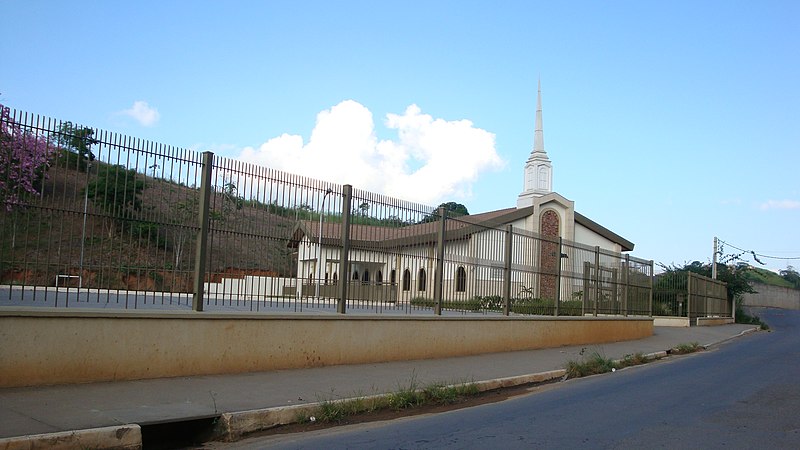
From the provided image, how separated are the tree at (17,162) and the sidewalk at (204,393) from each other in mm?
2234

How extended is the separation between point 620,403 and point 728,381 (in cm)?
343

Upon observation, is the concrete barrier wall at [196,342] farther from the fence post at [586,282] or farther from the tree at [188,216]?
the fence post at [586,282]

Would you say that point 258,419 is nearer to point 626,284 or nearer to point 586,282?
point 586,282

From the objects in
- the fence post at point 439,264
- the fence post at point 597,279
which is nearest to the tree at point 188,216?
the fence post at point 439,264

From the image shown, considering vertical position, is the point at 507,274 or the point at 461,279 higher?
the point at 507,274

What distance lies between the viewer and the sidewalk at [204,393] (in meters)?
6.41

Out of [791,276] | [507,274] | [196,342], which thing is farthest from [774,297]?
[196,342]

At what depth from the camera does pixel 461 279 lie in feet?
46.9

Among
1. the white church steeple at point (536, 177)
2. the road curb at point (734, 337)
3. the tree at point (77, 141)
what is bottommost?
the road curb at point (734, 337)

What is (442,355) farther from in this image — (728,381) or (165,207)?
(165,207)

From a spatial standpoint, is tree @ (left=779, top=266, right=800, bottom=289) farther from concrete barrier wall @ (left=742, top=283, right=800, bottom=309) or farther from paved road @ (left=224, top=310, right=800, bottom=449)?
paved road @ (left=224, top=310, right=800, bottom=449)

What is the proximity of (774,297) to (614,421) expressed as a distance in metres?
82.3

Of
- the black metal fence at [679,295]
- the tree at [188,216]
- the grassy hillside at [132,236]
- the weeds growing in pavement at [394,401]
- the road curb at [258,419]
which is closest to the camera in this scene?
the road curb at [258,419]

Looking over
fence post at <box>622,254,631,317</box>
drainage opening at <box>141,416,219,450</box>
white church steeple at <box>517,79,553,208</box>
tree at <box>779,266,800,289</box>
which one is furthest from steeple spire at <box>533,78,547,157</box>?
tree at <box>779,266,800,289</box>
